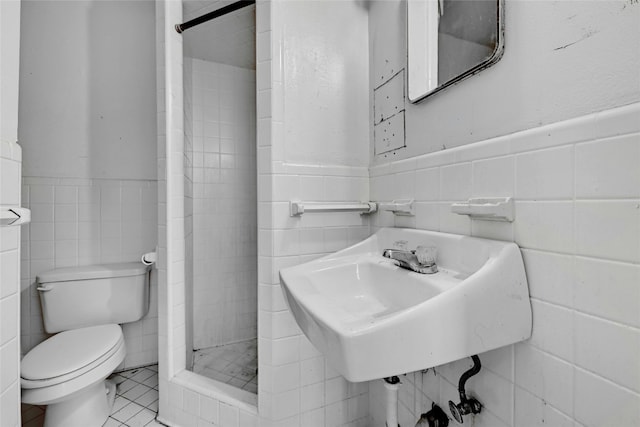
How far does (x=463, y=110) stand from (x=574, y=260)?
50 centimetres

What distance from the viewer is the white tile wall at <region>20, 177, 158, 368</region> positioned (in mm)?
1610

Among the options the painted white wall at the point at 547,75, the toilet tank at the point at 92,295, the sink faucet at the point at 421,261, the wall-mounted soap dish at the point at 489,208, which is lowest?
the toilet tank at the point at 92,295

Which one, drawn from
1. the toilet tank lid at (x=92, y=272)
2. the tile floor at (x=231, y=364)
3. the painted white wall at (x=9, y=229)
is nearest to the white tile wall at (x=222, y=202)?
the tile floor at (x=231, y=364)

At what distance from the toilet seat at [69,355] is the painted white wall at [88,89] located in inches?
35.1

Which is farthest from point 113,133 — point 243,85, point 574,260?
point 574,260

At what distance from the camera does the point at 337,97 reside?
1.33 meters

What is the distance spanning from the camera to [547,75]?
0.65m

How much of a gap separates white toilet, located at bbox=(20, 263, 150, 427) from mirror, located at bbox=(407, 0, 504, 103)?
171 cm

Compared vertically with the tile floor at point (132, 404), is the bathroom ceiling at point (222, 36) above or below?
above

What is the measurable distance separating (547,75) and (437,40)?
1.90 feet

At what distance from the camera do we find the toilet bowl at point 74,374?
3.73ft

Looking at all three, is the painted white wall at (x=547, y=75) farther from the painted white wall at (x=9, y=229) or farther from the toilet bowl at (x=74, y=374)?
the toilet bowl at (x=74, y=374)

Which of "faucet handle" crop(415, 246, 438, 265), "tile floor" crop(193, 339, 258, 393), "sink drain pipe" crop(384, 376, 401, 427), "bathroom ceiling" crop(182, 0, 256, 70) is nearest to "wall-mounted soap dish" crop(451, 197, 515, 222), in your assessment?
"faucet handle" crop(415, 246, 438, 265)

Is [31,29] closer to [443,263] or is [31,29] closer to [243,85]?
[243,85]
